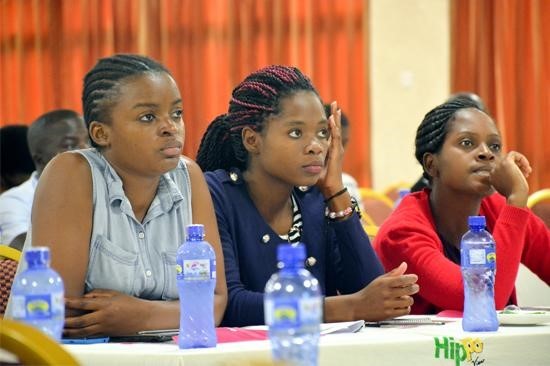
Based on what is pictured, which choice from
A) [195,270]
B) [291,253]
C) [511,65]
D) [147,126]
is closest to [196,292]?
[195,270]

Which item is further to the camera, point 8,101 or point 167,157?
point 8,101

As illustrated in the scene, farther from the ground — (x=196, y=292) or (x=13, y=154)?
(x=13, y=154)

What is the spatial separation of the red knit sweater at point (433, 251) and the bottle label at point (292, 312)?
110 cm

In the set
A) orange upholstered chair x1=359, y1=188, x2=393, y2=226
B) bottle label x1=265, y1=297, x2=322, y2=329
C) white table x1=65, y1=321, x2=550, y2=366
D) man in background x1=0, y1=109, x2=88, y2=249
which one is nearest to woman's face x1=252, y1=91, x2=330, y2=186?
white table x1=65, y1=321, x2=550, y2=366

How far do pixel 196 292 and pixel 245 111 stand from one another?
882 mm

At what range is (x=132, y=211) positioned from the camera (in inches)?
96.6

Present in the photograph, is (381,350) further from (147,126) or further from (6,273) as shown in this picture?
(6,273)

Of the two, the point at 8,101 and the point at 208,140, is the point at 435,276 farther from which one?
the point at 8,101

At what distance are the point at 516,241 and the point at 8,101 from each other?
726cm

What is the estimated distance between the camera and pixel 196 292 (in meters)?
2.11

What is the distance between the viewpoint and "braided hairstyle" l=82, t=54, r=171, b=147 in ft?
8.14

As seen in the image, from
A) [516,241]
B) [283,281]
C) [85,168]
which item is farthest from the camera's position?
[516,241]

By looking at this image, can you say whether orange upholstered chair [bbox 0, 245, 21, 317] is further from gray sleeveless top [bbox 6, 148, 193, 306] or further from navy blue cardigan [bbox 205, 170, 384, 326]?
navy blue cardigan [bbox 205, 170, 384, 326]

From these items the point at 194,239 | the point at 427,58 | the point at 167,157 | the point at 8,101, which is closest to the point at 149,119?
the point at 167,157
